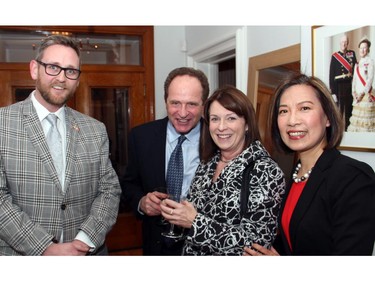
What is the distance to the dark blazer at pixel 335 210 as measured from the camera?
108cm

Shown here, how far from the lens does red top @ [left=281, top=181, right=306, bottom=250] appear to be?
4.33 feet

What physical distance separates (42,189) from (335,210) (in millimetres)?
1161

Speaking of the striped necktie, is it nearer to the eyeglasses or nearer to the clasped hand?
the clasped hand

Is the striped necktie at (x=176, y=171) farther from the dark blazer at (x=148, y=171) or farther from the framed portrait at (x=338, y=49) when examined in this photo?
the framed portrait at (x=338, y=49)

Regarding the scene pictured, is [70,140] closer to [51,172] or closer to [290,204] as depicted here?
[51,172]

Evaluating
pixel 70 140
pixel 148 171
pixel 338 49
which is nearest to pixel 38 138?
pixel 70 140

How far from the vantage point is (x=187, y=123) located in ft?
6.26

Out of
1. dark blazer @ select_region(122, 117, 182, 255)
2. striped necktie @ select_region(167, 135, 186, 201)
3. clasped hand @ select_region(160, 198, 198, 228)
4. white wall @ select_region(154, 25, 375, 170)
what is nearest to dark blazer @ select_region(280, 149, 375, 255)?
clasped hand @ select_region(160, 198, 198, 228)

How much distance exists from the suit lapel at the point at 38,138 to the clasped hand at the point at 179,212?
0.50m

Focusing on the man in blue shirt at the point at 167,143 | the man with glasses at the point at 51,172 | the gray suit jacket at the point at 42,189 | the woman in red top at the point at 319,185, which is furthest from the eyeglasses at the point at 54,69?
the woman in red top at the point at 319,185

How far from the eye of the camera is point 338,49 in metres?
1.76
